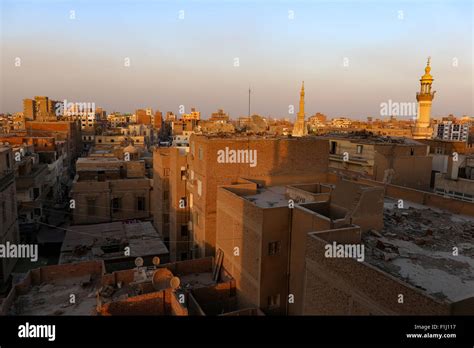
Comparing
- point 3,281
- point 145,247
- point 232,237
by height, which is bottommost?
point 3,281

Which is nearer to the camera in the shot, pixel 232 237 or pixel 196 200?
pixel 232 237

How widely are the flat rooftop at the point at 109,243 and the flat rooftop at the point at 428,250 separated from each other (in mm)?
14949

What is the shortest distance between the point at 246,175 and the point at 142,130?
7197 cm

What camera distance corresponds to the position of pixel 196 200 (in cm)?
2306

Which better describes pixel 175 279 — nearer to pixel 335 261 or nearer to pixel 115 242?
pixel 335 261

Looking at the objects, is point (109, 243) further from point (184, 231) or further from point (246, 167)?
point (246, 167)

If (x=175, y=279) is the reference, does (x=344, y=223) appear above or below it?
above

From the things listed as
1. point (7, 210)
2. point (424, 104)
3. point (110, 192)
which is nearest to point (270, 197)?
point (7, 210)

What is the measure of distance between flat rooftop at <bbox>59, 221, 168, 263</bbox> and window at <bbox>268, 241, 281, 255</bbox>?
1078 centimetres

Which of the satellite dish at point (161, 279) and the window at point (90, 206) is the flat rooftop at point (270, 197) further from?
the window at point (90, 206)

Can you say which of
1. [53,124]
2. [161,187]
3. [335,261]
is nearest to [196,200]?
[161,187]

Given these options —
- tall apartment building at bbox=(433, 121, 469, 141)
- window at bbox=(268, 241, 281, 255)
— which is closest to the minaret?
window at bbox=(268, 241, 281, 255)

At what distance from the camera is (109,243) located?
2517 centimetres

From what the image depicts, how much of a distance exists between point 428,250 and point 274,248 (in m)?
5.72
